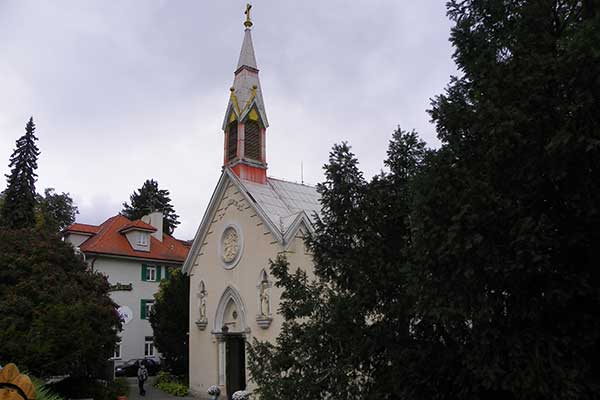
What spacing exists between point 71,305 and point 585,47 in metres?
15.5

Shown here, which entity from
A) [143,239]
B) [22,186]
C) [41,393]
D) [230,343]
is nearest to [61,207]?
[143,239]

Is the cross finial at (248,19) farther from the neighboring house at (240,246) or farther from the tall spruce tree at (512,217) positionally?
the tall spruce tree at (512,217)

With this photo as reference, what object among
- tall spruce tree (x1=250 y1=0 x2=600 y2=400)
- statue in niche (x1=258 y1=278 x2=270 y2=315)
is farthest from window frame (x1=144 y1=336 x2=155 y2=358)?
tall spruce tree (x1=250 y1=0 x2=600 y2=400)

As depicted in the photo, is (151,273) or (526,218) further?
(151,273)

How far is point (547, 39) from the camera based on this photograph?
15.1 ft

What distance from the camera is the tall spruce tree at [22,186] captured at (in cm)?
2655

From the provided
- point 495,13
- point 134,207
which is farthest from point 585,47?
point 134,207

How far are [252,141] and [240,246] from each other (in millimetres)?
4882

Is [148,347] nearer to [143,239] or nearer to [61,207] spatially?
[143,239]

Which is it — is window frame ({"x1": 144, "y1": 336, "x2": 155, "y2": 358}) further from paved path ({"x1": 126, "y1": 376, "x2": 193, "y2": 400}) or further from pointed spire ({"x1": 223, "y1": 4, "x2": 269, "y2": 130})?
pointed spire ({"x1": 223, "y1": 4, "x2": 269, "y2": 130})

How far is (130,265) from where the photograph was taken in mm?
33562

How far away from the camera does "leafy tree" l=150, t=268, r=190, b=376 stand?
25.5m

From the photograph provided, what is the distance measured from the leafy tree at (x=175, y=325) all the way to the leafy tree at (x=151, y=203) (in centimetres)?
3738

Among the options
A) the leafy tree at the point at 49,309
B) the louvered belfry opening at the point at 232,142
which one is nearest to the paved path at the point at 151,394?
the leafy tree at the point at 49,309
